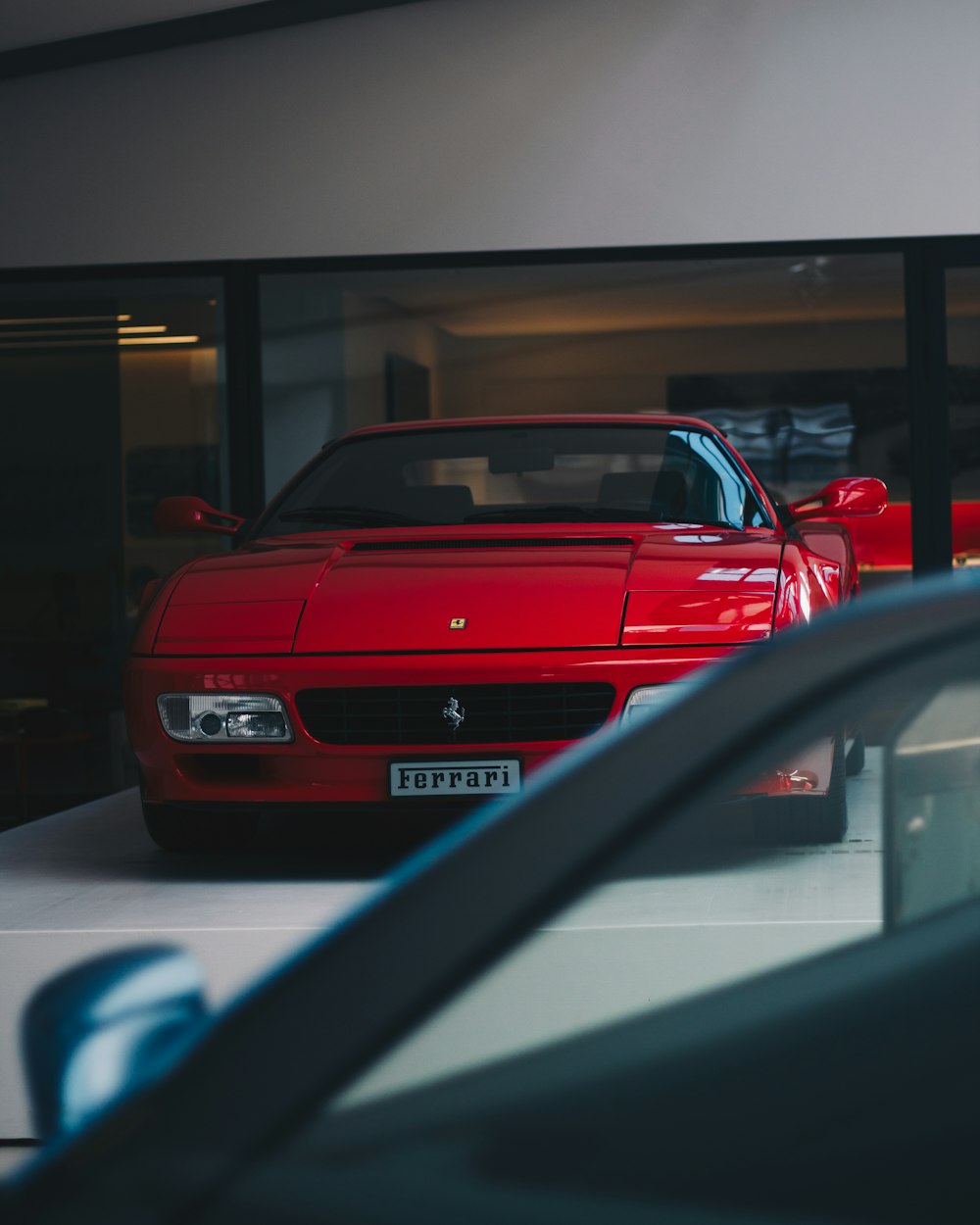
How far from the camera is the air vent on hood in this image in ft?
12.1

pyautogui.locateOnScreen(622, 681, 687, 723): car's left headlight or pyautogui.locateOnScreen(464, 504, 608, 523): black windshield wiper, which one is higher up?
pyautogui.locateOnScreen(464, 504, 608, 523): black windshield wiper

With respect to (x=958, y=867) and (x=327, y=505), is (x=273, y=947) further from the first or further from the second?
(x=958, y=867)

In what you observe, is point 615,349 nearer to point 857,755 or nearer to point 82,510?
point 82,510

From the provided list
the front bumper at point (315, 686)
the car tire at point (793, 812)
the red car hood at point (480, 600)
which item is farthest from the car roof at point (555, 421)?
the car tire at point (793, 812)

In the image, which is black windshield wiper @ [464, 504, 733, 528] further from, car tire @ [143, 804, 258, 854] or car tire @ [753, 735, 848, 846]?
car tire @ [753, 735, 848, 846]

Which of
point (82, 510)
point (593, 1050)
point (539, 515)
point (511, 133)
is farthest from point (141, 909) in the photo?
point (82, 510)

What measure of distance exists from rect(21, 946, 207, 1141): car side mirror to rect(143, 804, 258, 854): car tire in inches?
105

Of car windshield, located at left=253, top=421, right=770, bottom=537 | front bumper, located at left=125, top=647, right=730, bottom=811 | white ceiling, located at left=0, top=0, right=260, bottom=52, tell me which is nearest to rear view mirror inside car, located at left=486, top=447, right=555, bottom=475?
car windshield, located at left=253, top=421, right=770, bottom=537

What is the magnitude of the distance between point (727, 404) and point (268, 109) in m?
3.57

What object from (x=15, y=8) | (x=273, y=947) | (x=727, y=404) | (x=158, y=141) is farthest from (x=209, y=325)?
(x=273, y=947)

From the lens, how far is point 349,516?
13.7ft

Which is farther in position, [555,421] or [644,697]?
[555,421]

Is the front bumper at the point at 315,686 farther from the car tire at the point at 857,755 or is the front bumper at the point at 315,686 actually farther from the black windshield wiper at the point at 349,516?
the car tire at the point at 857,755

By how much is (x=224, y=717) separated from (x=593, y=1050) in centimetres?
261
